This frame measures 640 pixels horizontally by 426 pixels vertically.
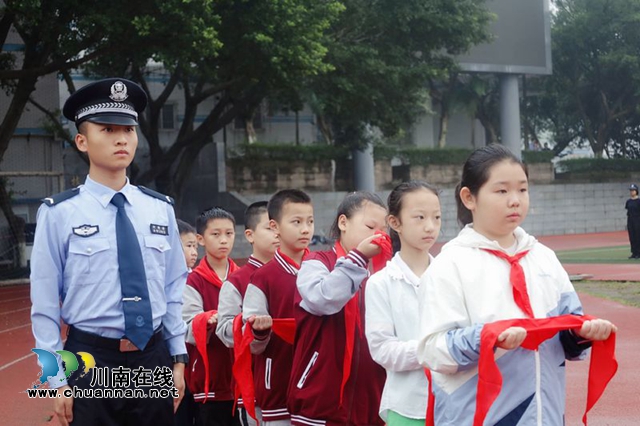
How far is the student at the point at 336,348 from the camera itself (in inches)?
165

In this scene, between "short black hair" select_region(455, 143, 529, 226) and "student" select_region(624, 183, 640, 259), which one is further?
"student" select_region(624, 183, 640, 259)

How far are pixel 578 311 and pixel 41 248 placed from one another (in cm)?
201

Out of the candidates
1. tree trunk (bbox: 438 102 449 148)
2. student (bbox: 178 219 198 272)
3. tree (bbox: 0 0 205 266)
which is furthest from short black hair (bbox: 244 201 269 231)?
tree trunk (bbox: 438 102 449 148)

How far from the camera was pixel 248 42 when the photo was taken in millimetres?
17891

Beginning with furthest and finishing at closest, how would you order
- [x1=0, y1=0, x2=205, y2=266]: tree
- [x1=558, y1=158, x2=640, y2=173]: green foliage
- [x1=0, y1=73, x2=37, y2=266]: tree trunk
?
[x1=558, y1=158, x2=640, y2=173]: green foliage
[x1=0, y1=73, x2=37, y2=266]: tree trunk
[x1=0, y1=0, x2=205, y2=266]: tree

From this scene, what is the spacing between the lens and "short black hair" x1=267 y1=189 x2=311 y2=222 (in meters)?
4.79

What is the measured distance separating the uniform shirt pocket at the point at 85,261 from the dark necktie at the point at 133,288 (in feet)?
0.24

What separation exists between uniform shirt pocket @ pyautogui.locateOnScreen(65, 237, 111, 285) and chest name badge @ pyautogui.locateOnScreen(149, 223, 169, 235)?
0.25m

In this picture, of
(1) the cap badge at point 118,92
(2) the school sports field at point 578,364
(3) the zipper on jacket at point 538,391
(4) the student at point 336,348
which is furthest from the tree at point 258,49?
(3) the zipper on jacket at point 538,391

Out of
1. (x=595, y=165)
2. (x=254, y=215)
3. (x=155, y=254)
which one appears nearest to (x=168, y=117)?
(x=595, y=165)

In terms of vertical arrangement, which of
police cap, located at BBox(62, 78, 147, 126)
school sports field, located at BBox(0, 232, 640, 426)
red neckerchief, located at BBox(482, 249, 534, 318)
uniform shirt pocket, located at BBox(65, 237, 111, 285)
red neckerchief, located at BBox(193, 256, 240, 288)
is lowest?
school sports field, located at BBox(0, 232, 640, 426)

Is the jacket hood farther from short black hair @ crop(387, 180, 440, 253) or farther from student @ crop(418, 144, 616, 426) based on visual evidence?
short black hair @ crop(387, 180, 440, 253)

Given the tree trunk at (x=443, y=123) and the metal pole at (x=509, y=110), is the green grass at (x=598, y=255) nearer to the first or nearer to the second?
the metal pole at (x=509, y=110)

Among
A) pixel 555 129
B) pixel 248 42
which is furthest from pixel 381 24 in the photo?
pixel 555 129
